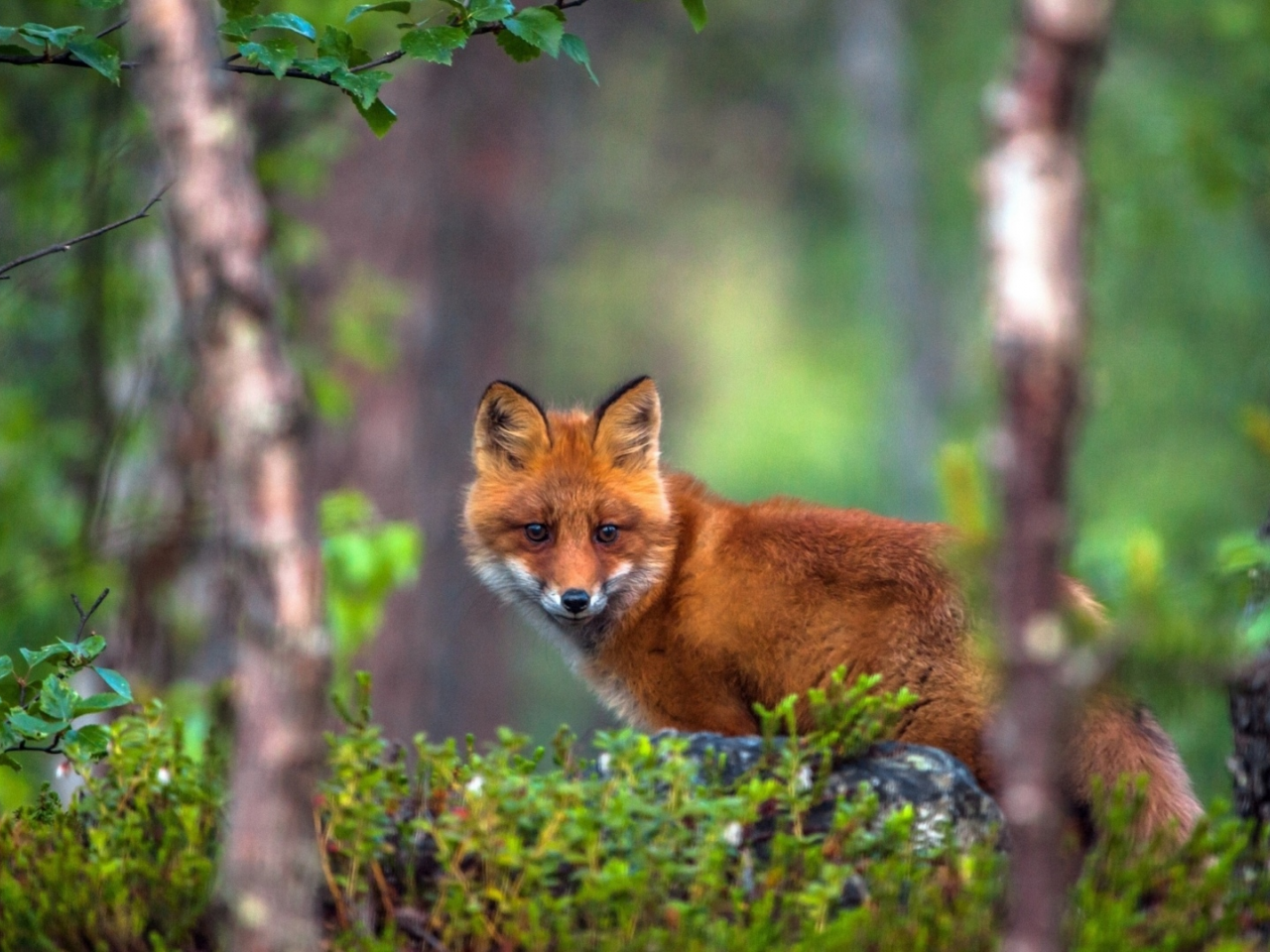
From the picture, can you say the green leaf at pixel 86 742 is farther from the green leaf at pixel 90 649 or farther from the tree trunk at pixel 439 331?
the tree trunk at pixel 439 331

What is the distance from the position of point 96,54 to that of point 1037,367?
339cm

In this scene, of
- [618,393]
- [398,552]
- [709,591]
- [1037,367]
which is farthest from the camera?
[398,552]

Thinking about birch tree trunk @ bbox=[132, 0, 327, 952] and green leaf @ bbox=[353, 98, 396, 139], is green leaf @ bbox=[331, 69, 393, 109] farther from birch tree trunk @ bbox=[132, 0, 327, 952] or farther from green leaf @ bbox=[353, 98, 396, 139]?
birch tree trunk @ bbox=[132, 0, 327, 952]

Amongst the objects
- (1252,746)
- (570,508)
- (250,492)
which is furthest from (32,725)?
(1252,746)

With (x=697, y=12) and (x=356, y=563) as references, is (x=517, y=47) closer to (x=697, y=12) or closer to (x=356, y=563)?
(x=697, y=12)

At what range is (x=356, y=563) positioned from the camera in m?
7.83

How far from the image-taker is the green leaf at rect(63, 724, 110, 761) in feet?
14.6

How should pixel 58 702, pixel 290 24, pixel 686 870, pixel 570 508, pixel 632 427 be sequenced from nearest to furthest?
pixel 686 870
pixel 58 702
pixel 290 24
pixel 570 508
pixel 632 427

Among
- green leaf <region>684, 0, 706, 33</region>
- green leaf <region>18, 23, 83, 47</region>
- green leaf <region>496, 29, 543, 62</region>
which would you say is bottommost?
green leaf <region>18, 23, 83, 47</region>

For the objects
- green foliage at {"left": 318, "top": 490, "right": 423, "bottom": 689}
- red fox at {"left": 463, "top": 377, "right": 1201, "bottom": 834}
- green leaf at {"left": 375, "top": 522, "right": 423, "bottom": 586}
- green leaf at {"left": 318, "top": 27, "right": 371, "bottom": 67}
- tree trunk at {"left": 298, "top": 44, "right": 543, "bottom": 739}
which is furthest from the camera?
tree trunk at {"left": 298, "top": 44, "right": 543, "bottom": 739}

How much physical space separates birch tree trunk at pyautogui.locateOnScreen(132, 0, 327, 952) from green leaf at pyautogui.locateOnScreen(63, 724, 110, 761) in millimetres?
1294

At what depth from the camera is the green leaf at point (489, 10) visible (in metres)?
4.68

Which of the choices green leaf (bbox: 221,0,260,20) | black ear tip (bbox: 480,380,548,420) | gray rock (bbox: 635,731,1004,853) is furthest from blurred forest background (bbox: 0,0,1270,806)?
green leaf (bbox: 221,0,260,20)

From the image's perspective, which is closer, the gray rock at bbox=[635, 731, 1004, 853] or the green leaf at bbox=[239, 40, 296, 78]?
the green leaf at bbox=[239, 40, 296, 78]
